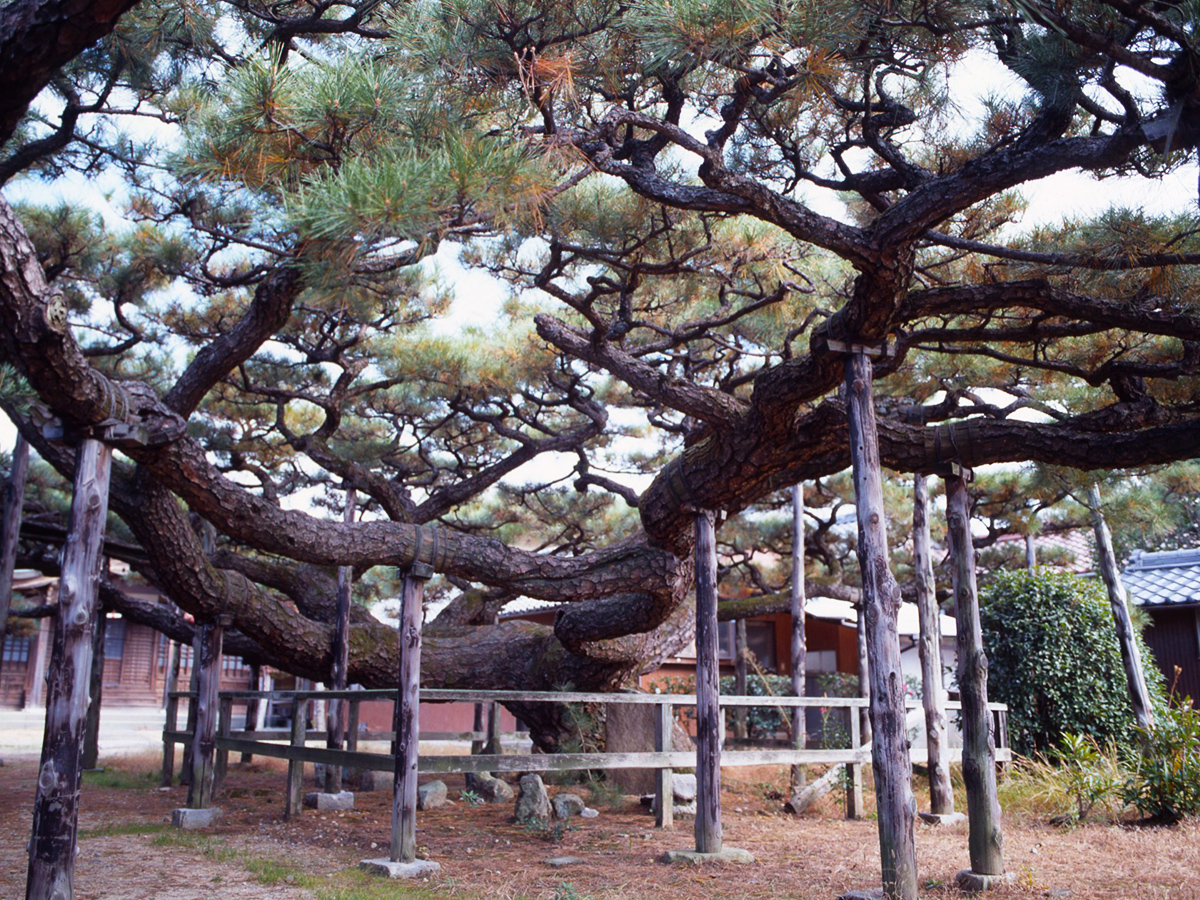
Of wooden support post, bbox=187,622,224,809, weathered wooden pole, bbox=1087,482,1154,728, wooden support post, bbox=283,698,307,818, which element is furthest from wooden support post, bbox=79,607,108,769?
weathered wooden pole, bbox=1087,482,1154,728

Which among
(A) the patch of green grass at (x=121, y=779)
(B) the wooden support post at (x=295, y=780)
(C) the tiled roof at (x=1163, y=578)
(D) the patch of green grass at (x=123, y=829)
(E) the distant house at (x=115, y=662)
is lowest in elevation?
(A) the patch of green grass at (x=121, y=779)

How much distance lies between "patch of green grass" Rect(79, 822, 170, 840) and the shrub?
8.02m

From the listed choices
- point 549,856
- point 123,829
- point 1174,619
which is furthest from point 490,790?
point 1174,619

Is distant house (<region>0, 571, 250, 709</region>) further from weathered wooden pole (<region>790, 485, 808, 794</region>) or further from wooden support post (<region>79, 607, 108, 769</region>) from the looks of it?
weathered wooden pole (<region>790, 485, 808, 794</region>)

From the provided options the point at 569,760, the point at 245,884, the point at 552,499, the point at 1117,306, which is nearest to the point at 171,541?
the point at 245,884

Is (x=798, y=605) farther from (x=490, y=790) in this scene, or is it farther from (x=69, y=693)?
(x=69, y=693)

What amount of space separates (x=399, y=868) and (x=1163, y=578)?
13678 millimetres

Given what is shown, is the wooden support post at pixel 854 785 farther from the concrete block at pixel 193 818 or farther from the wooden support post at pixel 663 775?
the concrete block at pixel 193 818

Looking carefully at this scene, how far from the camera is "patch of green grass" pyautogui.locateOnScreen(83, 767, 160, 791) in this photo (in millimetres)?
10111

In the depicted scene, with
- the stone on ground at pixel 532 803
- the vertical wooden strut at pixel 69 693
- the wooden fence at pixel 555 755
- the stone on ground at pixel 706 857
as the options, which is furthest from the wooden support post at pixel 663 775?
the vertical wooden strut at pixel 69 693

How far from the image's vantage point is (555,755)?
606cm

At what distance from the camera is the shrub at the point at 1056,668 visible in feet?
30.6

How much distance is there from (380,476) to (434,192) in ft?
23.7

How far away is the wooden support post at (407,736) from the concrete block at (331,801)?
3.07m
